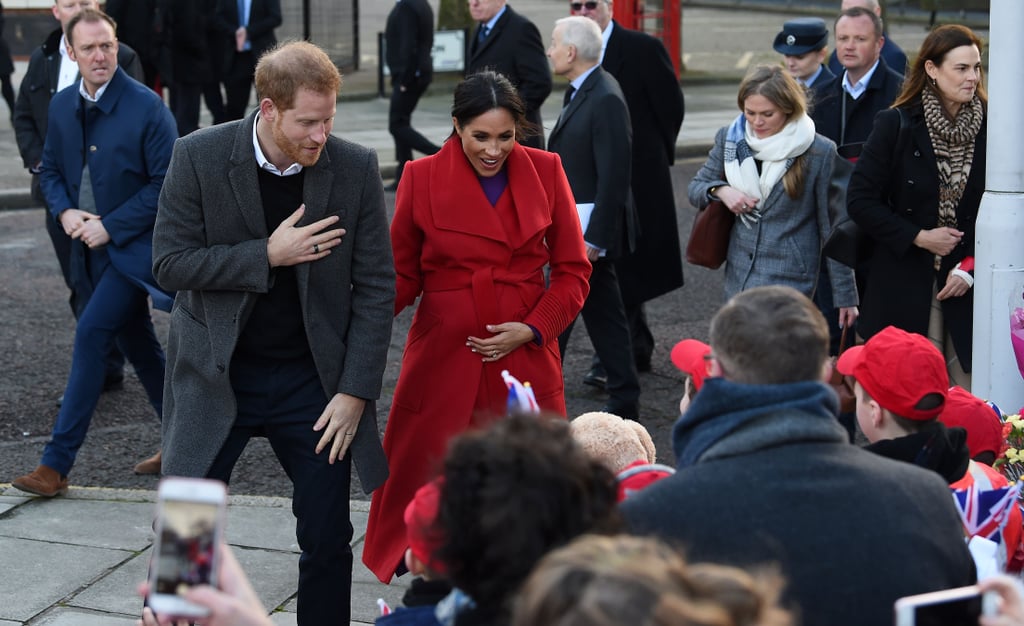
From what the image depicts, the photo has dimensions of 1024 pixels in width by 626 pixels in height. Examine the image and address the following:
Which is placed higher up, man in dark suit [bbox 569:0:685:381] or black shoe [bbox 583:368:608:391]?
man in dark suit [bbox 569:0:685:381]

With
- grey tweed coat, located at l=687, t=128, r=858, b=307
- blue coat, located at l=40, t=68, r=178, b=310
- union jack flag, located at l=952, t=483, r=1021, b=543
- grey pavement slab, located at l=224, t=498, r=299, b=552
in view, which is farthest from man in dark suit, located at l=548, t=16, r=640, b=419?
union jack flag, located at l=952, t=483, r=1021, b=543

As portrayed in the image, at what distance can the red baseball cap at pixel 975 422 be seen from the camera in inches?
149

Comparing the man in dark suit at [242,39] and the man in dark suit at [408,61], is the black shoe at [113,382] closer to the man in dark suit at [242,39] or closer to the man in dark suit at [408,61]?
the man in dark suit at [408,61]

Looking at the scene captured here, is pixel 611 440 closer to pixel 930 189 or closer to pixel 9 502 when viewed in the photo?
pixel 930 189

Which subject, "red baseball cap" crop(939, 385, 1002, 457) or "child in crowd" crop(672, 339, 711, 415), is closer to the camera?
"child in crowd" crop(672, 339, 711, 415)

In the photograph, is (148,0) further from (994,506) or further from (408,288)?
(994,506)

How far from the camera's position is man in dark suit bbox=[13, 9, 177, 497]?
578 centimetres

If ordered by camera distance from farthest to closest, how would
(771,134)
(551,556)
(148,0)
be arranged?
1. (148,0)
2. (771,134)
3. (551,556)

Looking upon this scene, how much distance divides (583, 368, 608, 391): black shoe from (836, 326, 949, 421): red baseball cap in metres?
4.00

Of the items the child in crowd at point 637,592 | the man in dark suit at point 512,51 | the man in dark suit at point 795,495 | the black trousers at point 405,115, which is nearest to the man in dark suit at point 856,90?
the man in dark suit at point 512,51

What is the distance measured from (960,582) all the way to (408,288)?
246cm

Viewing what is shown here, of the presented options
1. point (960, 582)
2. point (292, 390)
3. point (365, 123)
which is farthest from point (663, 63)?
point (365, 123)

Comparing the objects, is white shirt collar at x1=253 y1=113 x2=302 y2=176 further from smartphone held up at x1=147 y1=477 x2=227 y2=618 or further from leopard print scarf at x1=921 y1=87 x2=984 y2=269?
leopard print scarf at x1=921 y1=87 x2=984 y2=269

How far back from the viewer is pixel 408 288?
463 centimetres
